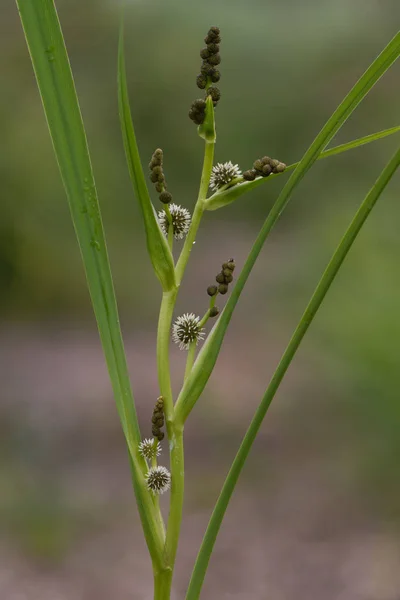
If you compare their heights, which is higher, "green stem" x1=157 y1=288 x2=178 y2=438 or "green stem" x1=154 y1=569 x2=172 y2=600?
"green stem" x1=157 y1=288 x2=178 y2=438

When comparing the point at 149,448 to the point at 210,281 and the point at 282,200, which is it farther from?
the point at 210,281

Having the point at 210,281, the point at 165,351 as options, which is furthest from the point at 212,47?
the point at 210,281

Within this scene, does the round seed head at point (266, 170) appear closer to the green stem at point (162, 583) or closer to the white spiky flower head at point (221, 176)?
the white spiky flower head at point (221, 176)

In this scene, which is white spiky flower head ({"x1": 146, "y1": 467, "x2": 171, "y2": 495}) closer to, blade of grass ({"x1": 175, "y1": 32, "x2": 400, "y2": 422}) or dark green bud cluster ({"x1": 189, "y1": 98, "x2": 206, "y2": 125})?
blade of grass ({"x1": 175, "y1": 32, "x2": 400, "y2": 422})

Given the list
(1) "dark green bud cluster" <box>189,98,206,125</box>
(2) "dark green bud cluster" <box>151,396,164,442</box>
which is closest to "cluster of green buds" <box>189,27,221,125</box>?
(1) "dark green bud cluster" <box>189,98,206,125</box>

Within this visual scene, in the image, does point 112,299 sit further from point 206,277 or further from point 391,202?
point 206,277

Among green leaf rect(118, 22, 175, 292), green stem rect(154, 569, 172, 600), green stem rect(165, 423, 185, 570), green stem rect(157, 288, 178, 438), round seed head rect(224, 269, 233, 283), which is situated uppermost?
green leaf rect(118, 22, 175, 292)

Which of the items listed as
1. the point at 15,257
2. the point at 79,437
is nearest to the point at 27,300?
the point at 15,257
